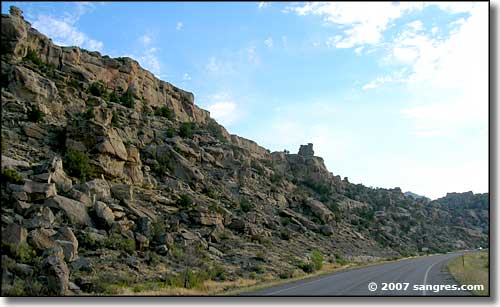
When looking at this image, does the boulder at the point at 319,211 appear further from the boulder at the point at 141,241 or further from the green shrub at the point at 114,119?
the boulder at the point at 141,241

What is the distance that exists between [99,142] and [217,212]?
9932 mm

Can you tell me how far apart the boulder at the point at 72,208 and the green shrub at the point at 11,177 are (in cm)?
186

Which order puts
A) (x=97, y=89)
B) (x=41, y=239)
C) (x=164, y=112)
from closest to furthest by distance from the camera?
(x=41, y=239) → (x=97, y=89) → (x=164, y=112)

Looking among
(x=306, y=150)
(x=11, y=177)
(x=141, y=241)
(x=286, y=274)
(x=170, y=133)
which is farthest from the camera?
(x=306, y=150)

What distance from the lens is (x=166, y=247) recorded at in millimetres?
24828

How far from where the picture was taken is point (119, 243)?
74.9ft

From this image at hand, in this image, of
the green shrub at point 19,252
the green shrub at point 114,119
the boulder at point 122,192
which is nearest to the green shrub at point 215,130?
the green shrub at point 114,119

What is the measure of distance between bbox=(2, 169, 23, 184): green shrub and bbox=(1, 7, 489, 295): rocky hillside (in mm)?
53

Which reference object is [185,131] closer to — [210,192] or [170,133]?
[170,133]

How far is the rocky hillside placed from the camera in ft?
66.2

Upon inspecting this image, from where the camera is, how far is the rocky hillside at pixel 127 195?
2017cm

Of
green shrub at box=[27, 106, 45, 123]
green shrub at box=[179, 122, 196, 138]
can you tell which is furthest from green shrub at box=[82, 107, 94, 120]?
green shrub at box=[179, 122, 196, 138]

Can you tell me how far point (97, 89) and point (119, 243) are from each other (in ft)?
73.0

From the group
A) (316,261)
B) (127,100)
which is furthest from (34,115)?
(316,261)
